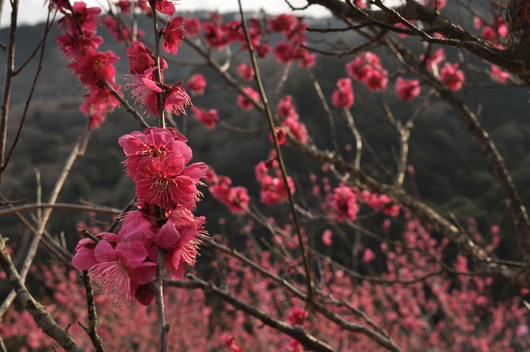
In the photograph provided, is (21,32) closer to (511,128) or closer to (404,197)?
(511,128)

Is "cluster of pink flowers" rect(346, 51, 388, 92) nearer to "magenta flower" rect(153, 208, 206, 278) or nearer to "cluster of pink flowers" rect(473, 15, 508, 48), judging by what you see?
"cluster of pink flowers" rect(473, 15, 508, 48)

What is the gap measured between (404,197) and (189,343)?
712 centimetres

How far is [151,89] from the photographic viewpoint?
82 centimetres

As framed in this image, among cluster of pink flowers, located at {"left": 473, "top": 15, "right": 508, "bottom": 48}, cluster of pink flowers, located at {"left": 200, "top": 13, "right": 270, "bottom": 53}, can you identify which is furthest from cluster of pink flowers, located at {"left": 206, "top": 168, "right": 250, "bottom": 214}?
cluster of pink flowers, located at {"left": 473, "top": 15, "right": 508, "bottom": 48}

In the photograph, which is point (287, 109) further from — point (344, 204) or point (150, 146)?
point (150, 146)

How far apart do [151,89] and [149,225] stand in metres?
0.28

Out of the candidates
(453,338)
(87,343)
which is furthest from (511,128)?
(87,343)

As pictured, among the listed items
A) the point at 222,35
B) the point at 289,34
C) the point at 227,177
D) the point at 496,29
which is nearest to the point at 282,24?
the point at 289,34

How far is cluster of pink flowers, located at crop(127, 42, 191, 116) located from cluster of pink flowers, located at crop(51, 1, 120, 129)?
31 centimetres

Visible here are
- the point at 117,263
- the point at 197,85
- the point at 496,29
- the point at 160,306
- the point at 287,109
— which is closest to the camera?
the point at 160,306

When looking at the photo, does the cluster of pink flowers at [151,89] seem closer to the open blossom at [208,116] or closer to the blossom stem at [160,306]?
the blossom stem at [160,306]

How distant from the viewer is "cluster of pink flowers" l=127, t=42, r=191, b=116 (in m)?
0.85

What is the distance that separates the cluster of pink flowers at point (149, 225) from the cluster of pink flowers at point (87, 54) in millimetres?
535

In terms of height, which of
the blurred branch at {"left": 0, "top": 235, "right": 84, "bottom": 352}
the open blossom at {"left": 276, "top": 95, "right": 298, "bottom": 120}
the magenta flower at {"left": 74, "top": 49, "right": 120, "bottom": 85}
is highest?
the magenta flower at {"left": 74, "top": 49, "right": 120, "bottom": 85}
